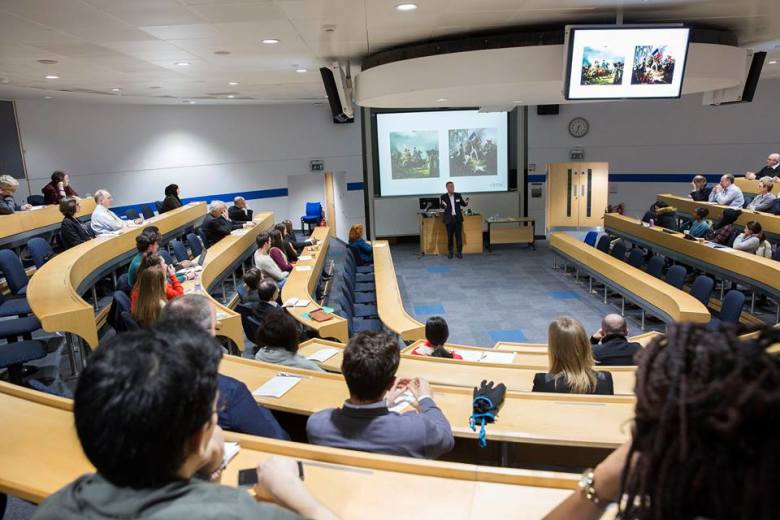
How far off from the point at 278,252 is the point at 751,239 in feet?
21.5

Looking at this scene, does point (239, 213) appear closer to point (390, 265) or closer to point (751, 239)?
point (390, 265)

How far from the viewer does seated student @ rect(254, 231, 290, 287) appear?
25.5 feet

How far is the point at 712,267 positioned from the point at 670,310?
5.79 ft

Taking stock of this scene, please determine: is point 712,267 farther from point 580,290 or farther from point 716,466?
point 716,466

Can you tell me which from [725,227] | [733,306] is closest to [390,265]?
[733,306]

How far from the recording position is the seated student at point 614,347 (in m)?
4.12

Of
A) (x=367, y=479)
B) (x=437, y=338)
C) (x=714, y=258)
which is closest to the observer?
(x=367, y=479)

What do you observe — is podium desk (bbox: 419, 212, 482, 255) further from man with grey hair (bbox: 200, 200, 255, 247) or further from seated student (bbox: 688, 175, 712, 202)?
man with grey hair (bbox: 200, 200, 255, 247)

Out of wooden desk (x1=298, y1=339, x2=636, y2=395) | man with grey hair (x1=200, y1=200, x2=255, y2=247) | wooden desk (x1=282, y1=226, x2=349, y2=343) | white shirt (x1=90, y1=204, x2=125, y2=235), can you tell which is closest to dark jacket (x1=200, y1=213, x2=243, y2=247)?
man with grey hair (x1=200, y1=200, x2=255, y2=247)

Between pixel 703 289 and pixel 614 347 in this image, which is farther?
pixel 703 289

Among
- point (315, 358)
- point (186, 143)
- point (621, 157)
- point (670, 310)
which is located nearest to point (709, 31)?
point (670, 310)

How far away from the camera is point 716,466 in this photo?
32.8 inches

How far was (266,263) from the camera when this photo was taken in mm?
7766

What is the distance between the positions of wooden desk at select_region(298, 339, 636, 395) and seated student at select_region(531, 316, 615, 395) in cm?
25
